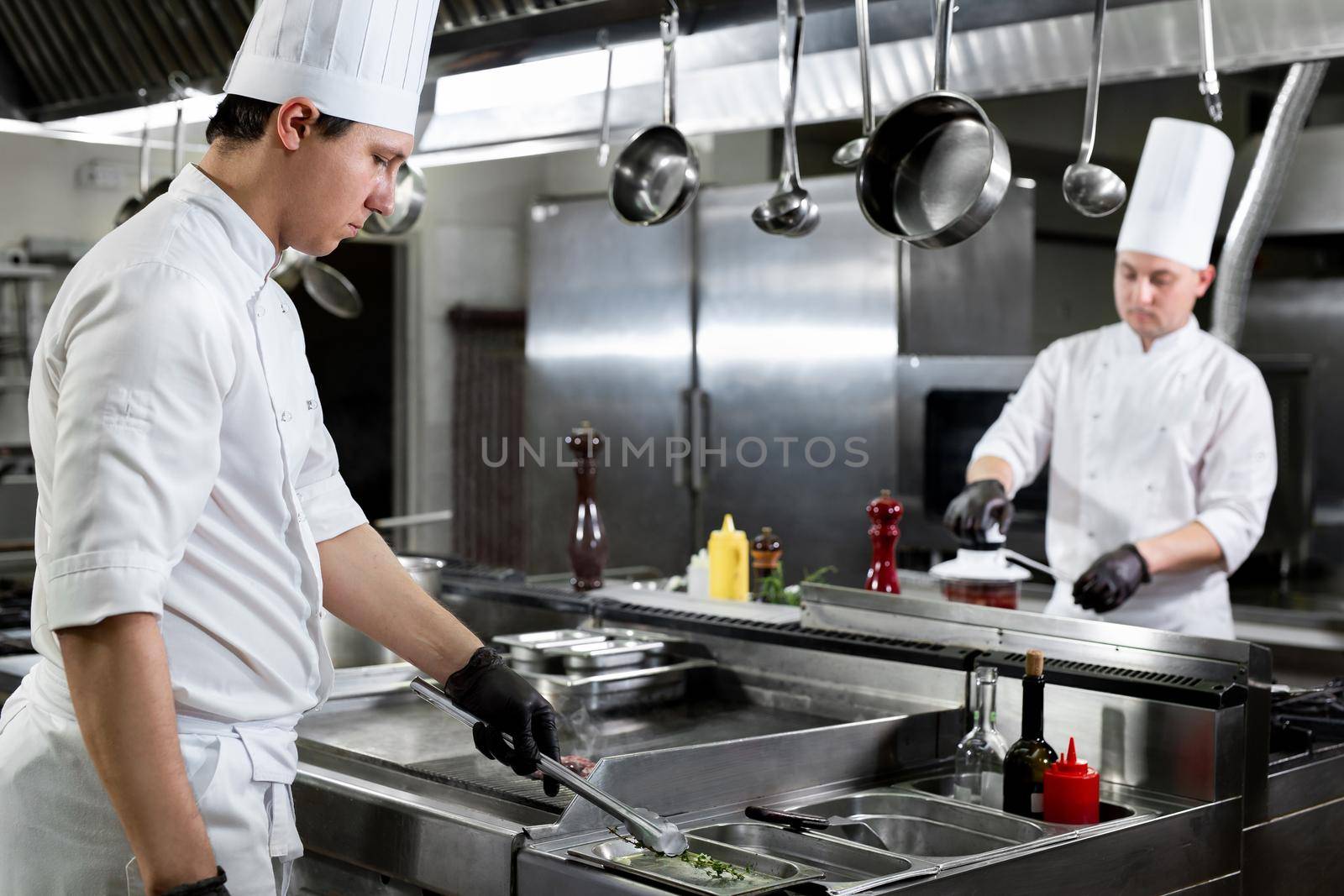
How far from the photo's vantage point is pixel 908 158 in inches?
Answer: 79.9

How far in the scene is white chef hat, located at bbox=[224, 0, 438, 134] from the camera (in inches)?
54.9

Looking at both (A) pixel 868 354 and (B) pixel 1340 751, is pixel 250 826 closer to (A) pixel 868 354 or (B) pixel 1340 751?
(B) pixel 1340 751

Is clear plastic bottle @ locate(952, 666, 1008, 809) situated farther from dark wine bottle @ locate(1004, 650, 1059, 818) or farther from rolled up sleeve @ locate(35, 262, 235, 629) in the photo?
rolled up sleeve @ locate(35, 262, 235, 629)

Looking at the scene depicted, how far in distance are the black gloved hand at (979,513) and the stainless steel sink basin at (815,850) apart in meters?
1.12

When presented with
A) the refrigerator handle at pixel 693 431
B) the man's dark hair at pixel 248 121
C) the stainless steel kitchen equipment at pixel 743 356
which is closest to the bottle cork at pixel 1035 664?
the man's dark hair at pixel 248 121

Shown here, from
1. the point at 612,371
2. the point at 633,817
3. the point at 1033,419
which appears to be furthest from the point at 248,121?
the point at 612,371

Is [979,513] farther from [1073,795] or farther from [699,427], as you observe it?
[699,427]

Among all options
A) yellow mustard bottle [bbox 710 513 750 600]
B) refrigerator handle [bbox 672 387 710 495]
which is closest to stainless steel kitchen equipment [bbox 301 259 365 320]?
refrigerator handle [bbox 672 387 710 495]

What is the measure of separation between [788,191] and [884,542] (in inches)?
23.4

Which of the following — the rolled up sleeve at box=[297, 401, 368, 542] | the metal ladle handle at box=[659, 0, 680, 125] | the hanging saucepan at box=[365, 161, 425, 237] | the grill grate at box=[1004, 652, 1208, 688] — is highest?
the metal ladle handle at box=[659, 0, 680, 125]

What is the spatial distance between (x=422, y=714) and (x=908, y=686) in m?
0.73

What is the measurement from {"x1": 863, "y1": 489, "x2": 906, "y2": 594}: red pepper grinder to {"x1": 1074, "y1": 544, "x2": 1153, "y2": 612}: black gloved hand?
490 millimetres

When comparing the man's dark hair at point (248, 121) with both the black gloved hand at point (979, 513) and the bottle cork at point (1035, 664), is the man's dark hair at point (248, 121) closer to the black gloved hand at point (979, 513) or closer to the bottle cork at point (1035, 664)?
the bottle cork at point (1035, 664)

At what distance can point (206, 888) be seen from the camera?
→ 4.00 feet
